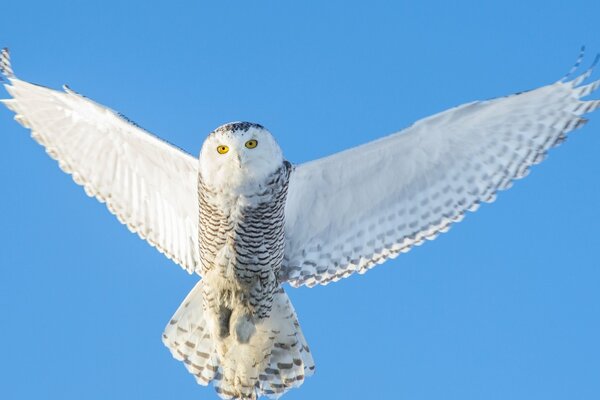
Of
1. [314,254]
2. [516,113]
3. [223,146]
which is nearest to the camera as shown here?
[223,146]

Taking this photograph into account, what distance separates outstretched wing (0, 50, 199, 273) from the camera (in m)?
11.2

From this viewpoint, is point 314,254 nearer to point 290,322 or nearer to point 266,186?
point 290,322

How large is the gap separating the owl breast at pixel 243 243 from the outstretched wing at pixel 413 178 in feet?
1.59

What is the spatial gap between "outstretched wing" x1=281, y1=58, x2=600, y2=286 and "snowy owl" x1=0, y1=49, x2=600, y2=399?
11 millimetres

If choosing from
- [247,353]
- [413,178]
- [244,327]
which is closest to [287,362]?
[247,353]

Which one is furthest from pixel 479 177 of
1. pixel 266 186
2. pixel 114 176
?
pixel 114 176

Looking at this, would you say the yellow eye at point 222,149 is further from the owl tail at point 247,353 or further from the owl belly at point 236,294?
the owl tail at point 247,353

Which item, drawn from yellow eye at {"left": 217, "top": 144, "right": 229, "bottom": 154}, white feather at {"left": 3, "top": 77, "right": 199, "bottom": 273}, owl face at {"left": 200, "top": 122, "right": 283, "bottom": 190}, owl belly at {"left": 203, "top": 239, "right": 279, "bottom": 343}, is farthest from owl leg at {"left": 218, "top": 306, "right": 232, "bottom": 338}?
yellow eye at {"left": 217, "top": 144, "right": 229, "bottom": 154}

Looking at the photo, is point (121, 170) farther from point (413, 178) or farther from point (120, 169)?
point (413, 178)

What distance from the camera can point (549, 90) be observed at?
33.9ft

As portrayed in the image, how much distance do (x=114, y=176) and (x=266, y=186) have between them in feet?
6.70

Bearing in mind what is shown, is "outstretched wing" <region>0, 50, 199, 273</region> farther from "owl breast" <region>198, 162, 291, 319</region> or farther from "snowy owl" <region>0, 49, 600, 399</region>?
"owl breast" <region>198, 162, 291, 319</region>

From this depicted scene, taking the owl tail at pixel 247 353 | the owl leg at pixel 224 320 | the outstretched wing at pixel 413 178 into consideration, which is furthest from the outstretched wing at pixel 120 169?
the outstretched wing at pixel 413 178

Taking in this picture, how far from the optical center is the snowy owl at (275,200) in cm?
1039
